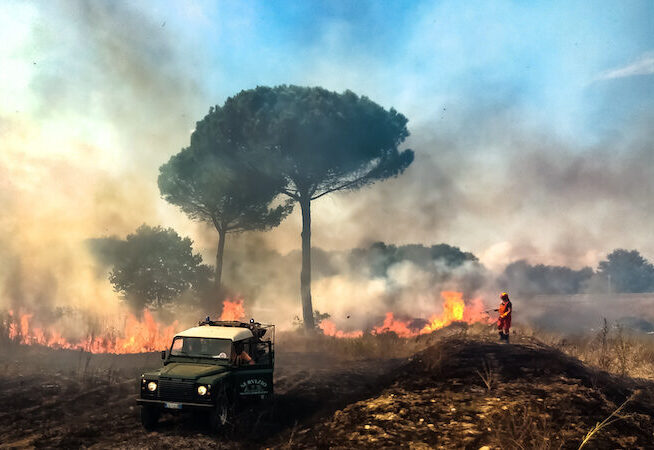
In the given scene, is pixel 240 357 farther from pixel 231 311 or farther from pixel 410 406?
pixel 231 311

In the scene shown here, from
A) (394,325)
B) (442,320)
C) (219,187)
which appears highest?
(219,187)

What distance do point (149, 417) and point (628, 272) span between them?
93888mm

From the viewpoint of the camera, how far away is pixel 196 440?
858 centimetres

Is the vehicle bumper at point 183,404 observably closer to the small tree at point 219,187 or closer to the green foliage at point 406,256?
the small tree at point 219,187

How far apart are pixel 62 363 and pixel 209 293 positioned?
12613 mm

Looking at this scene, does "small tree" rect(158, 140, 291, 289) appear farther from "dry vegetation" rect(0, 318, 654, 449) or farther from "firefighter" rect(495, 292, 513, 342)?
"firefighter" rect(495, 292, 513, 342)

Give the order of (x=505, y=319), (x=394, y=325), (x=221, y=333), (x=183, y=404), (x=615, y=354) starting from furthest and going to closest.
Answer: (x=394, y=325), (x=615, y=354), (x=505, y=319), (x=221, y=333), (x=183, y=404)

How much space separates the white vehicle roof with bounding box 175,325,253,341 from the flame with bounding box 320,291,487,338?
55.3 ft

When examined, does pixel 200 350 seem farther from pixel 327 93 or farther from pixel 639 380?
pixel 327 93

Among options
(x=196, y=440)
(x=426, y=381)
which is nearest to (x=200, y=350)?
(x=196, y=440)

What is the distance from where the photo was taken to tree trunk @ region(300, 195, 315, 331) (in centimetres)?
2756

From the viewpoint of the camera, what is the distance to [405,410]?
9.21 meters

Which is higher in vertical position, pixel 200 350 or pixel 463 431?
pixel 200 350

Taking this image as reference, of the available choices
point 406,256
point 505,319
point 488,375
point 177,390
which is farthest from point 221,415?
point 406,256
